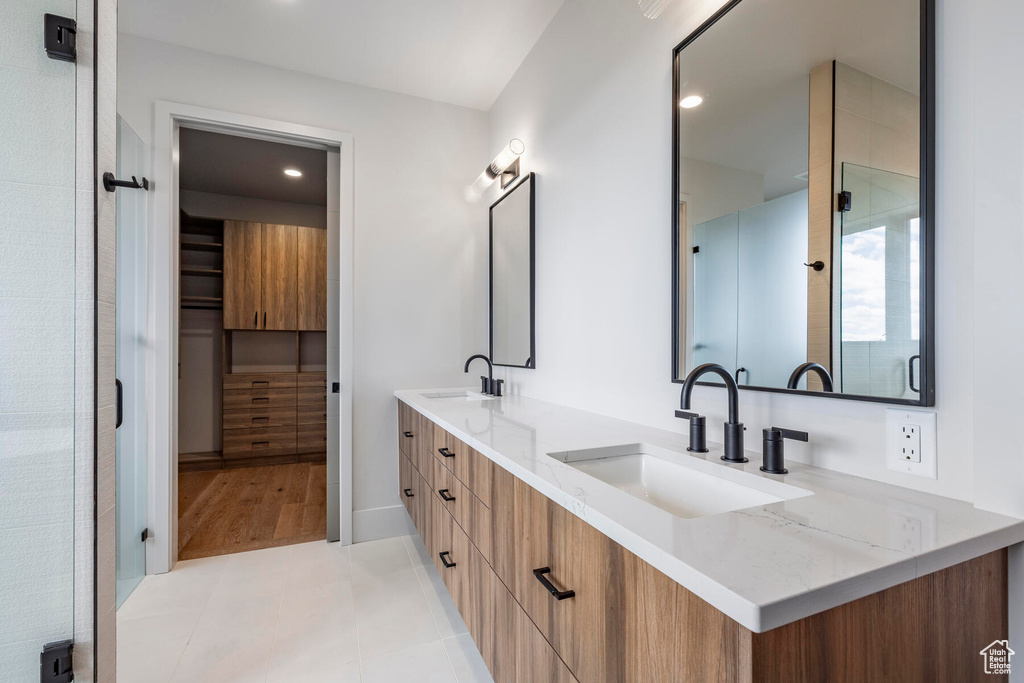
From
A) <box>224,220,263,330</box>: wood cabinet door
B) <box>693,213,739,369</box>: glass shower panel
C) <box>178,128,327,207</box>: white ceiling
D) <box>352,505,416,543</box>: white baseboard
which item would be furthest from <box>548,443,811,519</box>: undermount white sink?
<box>224,220,263,330</box>: wood cabinet door

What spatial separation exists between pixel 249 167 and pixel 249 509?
2.67m

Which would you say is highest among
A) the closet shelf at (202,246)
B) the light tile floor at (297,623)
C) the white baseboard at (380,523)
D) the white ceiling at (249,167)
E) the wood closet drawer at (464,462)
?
the white ceiling at (249,167)

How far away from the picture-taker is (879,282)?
909 millimetres

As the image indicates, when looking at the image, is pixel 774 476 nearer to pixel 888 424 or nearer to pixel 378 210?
pixel 888 424

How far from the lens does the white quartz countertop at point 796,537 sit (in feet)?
1.72

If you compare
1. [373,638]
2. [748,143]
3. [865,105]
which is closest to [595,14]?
[748,143]

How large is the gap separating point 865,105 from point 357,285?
2372 mm

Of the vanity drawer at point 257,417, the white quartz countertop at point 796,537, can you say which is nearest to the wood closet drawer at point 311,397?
the vanity drawer at point 257,417

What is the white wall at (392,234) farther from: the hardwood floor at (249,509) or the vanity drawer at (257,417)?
the vanity drawer at (257,417)

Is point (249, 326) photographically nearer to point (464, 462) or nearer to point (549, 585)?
point (464, 462)

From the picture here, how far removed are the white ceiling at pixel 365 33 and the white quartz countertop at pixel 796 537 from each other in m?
2.12

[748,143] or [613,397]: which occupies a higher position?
[748,143]

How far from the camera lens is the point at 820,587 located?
520mm

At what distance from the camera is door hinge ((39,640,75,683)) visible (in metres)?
1.10
